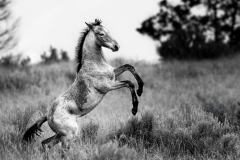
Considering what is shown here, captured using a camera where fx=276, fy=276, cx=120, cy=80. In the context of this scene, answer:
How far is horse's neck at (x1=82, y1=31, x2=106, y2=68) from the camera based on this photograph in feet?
14.1

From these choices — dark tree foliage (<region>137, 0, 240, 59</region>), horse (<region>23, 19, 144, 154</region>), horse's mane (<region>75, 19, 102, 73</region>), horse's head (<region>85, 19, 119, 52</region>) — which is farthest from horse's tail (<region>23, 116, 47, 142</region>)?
dark tree foliage (<region>137, 0, 240, 59</region>)

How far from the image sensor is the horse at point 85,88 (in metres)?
3.91

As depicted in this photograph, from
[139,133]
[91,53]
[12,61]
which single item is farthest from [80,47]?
[12,61]

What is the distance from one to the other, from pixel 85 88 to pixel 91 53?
0.57 m

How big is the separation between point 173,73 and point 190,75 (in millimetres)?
923

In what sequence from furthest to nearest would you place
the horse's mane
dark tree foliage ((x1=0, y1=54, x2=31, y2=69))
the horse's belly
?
1. dark tree foliage ((x1=0, y1=54, x2=31, y2=69))
2. the horse's mane
3. the horse's belly

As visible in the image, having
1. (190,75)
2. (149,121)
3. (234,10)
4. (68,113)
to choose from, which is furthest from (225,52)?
(68,113)

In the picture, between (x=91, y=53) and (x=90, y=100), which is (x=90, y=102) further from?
(x=91, y=53)

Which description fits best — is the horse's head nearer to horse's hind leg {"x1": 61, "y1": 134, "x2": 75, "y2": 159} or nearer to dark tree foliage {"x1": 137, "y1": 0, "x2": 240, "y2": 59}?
horse's hind leg {"x1": 61, "y1": 134, "x2": 75, "y2": 159}

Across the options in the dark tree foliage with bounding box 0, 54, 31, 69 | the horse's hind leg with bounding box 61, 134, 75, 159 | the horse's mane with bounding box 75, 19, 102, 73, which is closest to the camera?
the horse's hind leg with bounding box 61, 134, 75, 159

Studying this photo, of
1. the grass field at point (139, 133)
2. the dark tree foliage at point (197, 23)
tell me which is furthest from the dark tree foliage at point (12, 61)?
the dark tree foliage at point (197, 23)

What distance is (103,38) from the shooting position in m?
4.16

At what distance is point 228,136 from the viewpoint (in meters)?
4.23

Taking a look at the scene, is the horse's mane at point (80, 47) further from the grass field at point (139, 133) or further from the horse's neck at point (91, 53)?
the grass field at point (139, 133)
